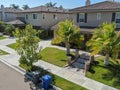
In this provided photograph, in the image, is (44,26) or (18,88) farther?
(44,26)

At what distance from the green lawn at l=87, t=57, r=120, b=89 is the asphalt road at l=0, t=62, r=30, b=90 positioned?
6.01 meters

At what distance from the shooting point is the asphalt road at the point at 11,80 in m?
11.5

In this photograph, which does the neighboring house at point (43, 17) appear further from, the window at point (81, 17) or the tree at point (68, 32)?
the tree at point (68, 32)

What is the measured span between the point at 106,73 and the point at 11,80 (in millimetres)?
8641

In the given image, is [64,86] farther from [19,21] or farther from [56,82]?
[19,21]

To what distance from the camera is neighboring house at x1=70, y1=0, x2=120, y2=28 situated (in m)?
19.6

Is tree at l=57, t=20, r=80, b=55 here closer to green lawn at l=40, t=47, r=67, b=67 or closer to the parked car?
green lawn at l=40, t=47, r=67, b=67

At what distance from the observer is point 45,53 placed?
20266 millimetres

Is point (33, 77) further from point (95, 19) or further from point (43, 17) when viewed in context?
point (43, 17)

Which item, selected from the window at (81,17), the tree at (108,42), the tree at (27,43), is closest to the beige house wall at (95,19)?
the window at (81,17)

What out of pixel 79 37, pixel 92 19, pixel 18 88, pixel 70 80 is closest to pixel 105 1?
pixel 92 19

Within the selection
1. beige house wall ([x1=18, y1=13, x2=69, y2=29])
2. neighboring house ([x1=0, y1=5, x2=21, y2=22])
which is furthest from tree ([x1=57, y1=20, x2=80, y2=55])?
neighboring house ([x1=0, y1=5, x2=21, y2=22])

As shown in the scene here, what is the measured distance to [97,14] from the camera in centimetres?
2141

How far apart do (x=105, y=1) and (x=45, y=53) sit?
12.8m
